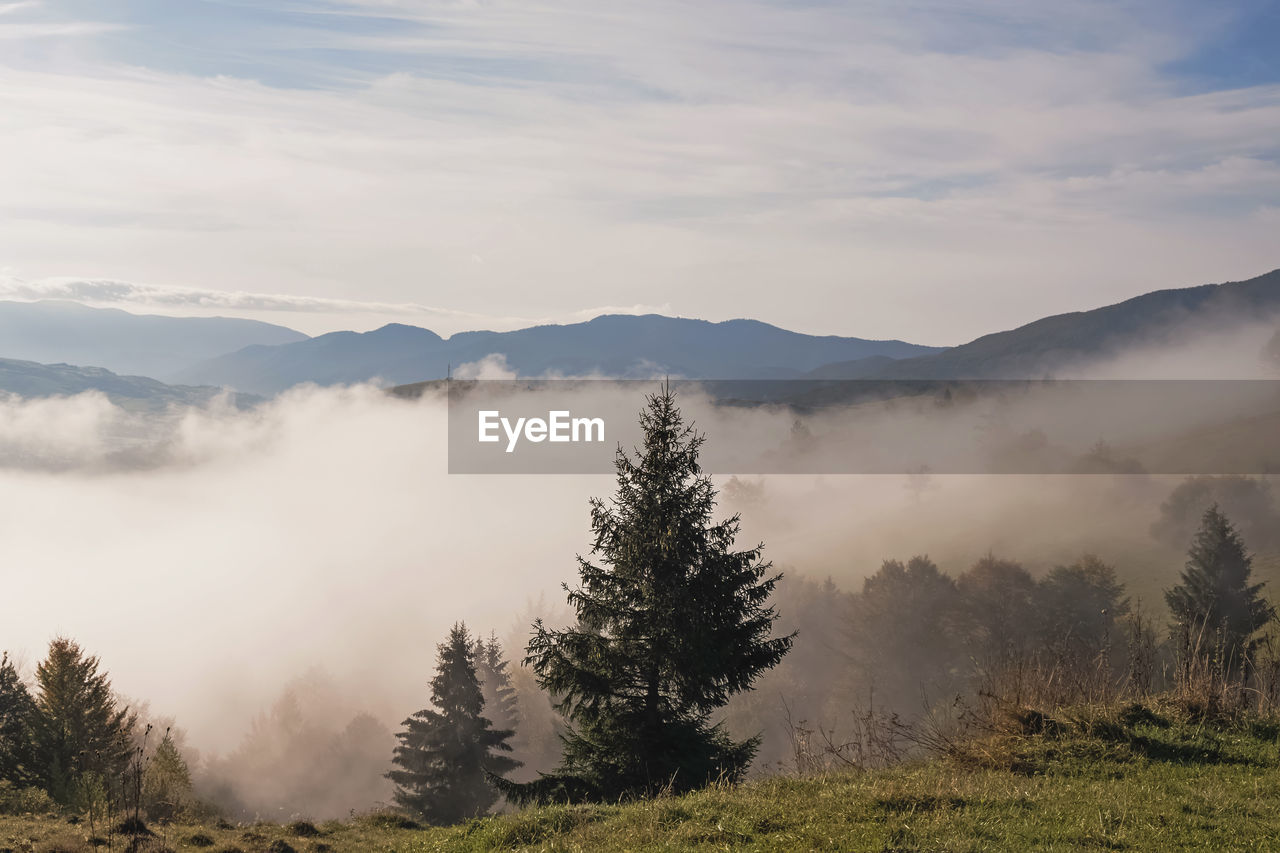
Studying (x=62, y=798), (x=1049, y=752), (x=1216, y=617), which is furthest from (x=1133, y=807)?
(x=1216, y=617)

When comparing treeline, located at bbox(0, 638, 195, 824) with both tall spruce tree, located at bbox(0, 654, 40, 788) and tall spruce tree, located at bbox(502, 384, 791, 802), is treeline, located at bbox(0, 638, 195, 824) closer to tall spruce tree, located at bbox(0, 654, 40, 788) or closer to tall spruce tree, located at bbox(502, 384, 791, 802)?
tall spruce tree, located at bbox(0, 654, 40, 788)

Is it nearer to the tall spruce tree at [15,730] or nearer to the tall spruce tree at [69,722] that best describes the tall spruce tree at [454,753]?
the tall spruce tree at [69,722]

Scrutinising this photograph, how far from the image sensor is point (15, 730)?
43594 millimetres

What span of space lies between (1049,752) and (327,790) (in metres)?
128

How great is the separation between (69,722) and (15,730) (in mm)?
3796

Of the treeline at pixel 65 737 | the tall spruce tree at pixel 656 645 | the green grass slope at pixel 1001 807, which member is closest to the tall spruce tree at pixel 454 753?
the treeline at pixel 65 737

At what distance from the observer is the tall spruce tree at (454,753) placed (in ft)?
156

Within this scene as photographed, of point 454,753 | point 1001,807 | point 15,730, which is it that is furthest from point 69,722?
point 1001,807

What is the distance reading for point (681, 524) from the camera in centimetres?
1998

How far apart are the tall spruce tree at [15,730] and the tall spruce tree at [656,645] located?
25.6 m

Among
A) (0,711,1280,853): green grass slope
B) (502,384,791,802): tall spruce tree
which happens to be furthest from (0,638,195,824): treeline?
(0,711,1280,853): green grass slope

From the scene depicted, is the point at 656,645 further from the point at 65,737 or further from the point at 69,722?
the point at 69,722

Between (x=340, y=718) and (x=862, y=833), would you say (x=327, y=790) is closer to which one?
(x=340, y=718)

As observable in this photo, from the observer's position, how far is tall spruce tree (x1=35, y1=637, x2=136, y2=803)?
121ft
